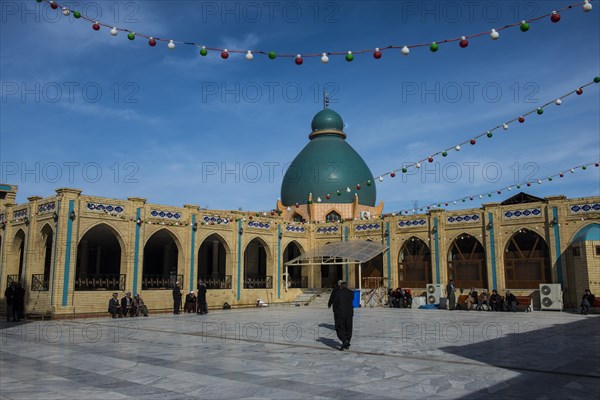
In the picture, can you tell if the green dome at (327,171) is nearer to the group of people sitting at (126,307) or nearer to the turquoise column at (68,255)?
the group of people sitting at (126,307)

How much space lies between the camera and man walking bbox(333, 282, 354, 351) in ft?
32.3

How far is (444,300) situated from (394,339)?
1336cm

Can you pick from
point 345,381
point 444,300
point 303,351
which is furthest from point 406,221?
point 345,381

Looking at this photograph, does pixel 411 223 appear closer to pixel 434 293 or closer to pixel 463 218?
pixel 463 218

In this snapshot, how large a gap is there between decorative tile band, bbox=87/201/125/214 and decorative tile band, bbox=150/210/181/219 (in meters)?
1.57

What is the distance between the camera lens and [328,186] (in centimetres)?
3484

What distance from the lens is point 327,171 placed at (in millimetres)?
35469

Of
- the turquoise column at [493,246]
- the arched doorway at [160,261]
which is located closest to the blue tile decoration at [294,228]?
the arched doorway at [160,261]

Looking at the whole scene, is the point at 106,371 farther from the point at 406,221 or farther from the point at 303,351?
the point at 406,221

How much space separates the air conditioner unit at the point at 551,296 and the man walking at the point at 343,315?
14850 millimetres

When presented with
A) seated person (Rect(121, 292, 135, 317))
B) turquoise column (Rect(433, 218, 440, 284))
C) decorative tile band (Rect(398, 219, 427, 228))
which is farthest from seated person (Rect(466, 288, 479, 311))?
seated person (Rect(121, 292, 135, 317))

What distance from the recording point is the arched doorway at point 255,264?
29.2 m

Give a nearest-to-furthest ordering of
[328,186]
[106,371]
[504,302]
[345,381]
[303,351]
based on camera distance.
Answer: [345,381] → [106,371] → [303,351] → [504,302] → [328,186]

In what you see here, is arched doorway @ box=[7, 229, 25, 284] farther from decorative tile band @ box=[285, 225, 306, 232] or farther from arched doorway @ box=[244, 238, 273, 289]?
decorative tile band @ box=[285, 225, 306, 232]
